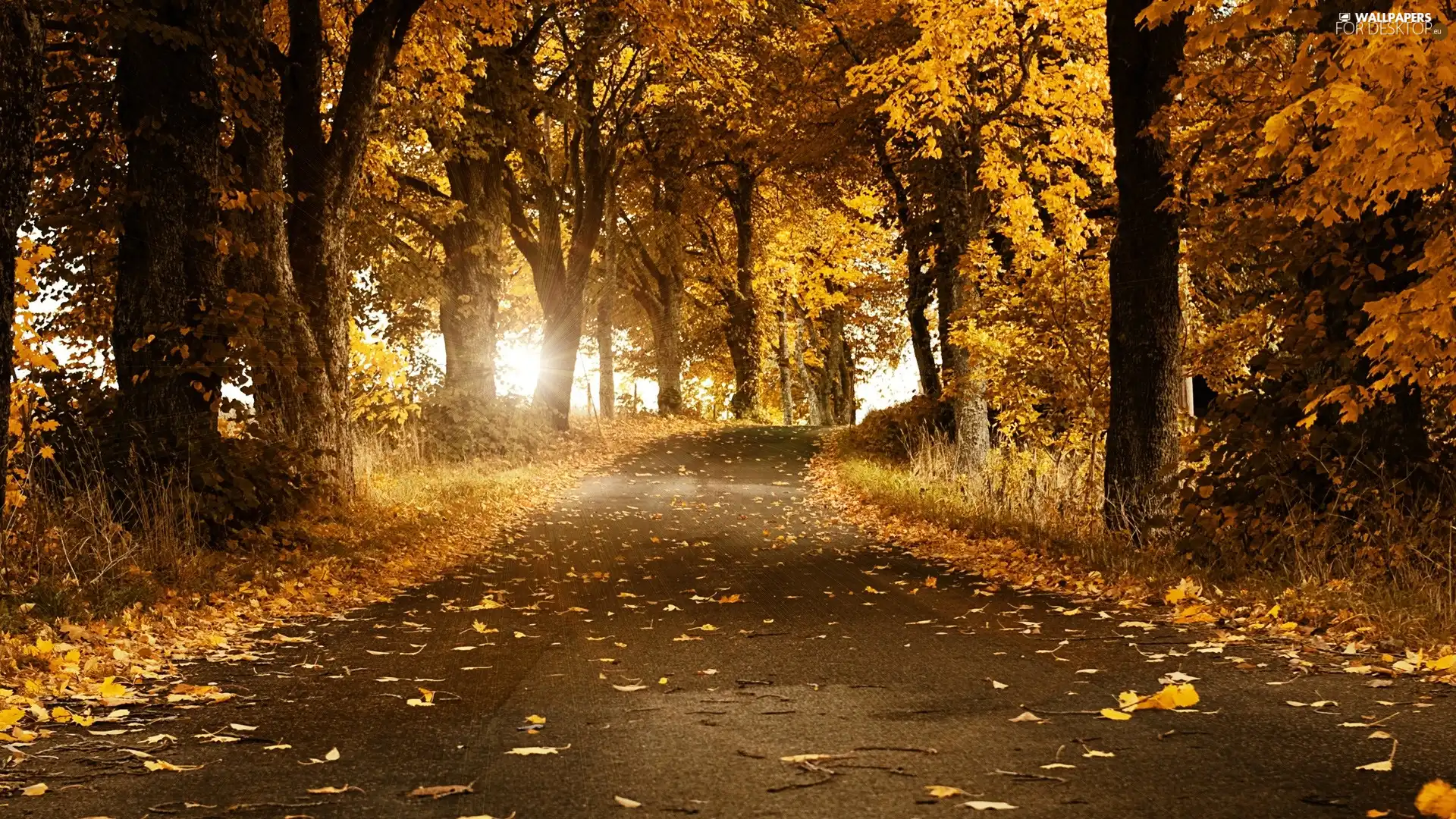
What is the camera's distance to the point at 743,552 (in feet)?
40.3

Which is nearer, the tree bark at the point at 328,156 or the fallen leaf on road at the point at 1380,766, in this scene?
the fallen leaf on road at the point at 1380,766

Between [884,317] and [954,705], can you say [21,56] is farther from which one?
[884,317]

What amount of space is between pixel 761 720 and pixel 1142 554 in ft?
17.8

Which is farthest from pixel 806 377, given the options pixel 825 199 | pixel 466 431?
pixel 466 431

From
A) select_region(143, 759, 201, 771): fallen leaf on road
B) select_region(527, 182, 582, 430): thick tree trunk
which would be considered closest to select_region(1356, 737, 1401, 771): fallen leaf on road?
select_region(143, 759, 201, 771): fallen leaf on road

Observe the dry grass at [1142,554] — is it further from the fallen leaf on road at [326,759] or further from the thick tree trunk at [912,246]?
the fallen leaf on road at [326,759]

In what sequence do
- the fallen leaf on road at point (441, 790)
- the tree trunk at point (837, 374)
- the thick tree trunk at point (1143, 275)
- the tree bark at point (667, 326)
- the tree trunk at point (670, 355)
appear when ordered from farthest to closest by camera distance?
the tree trunk at point (837, 374) → the tree trunk at point (670, 355) → the tree bark at point (667, 326) → the thick tree trunk at point (1143, 275) → the fallen leaf on road at point (441, 790)

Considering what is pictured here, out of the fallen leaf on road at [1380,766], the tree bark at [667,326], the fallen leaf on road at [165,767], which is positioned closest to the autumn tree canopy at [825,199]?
the fallen leaf on road at [1380,766]

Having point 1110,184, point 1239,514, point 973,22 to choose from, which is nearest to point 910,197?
point 1110,184

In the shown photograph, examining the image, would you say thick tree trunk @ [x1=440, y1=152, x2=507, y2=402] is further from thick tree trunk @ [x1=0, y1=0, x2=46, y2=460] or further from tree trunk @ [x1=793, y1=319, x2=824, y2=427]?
tree trunk @ [x1=793, y1=319, x2=824, y2=427]

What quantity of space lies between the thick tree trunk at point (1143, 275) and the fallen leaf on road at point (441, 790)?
301 inches

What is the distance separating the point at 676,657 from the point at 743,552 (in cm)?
559

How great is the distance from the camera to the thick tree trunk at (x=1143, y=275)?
10391 millimetres

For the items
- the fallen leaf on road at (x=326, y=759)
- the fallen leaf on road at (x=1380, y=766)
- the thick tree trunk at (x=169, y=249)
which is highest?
the thick tree trunk at (x=169, y=249)
